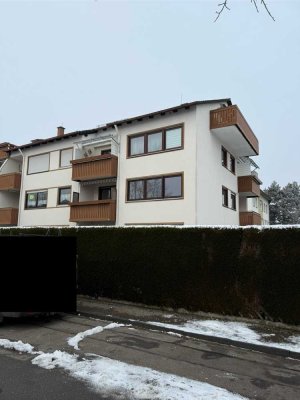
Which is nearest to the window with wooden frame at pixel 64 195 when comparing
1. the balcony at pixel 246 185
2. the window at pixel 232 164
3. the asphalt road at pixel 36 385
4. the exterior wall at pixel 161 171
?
the exterior wall at pixel 161 171

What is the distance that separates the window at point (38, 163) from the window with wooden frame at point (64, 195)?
7.63 feet

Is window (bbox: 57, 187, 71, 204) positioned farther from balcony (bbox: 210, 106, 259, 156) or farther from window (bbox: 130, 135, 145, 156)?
balcony (bbox: 210, 106, 259, 156)

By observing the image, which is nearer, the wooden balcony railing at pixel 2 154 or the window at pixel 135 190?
the window at pixel 135 190

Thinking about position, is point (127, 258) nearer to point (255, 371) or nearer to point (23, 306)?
point (23, 306)

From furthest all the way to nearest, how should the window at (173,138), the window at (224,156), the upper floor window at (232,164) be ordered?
the upper floor window at (232,164) → the window at (224,156) → the window at (173,138)

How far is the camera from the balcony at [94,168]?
20547mm

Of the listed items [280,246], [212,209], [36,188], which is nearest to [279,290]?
[280,246]

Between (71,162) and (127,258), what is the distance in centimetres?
1248

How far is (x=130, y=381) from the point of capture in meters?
4.99

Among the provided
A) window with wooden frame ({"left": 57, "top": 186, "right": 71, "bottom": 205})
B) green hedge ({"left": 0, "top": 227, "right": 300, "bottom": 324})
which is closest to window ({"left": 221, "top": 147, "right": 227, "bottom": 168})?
window with wooden frame ({"left": 57, "top": 186, "right": 71, "bottom": 205})

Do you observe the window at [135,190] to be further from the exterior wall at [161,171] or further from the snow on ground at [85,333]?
the snow on ground at [85,333]

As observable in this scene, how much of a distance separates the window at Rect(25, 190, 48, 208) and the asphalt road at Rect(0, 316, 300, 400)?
17.0 metres

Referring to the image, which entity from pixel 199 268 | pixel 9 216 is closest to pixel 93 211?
pixel 9 216

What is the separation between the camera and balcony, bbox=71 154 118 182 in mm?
20547
